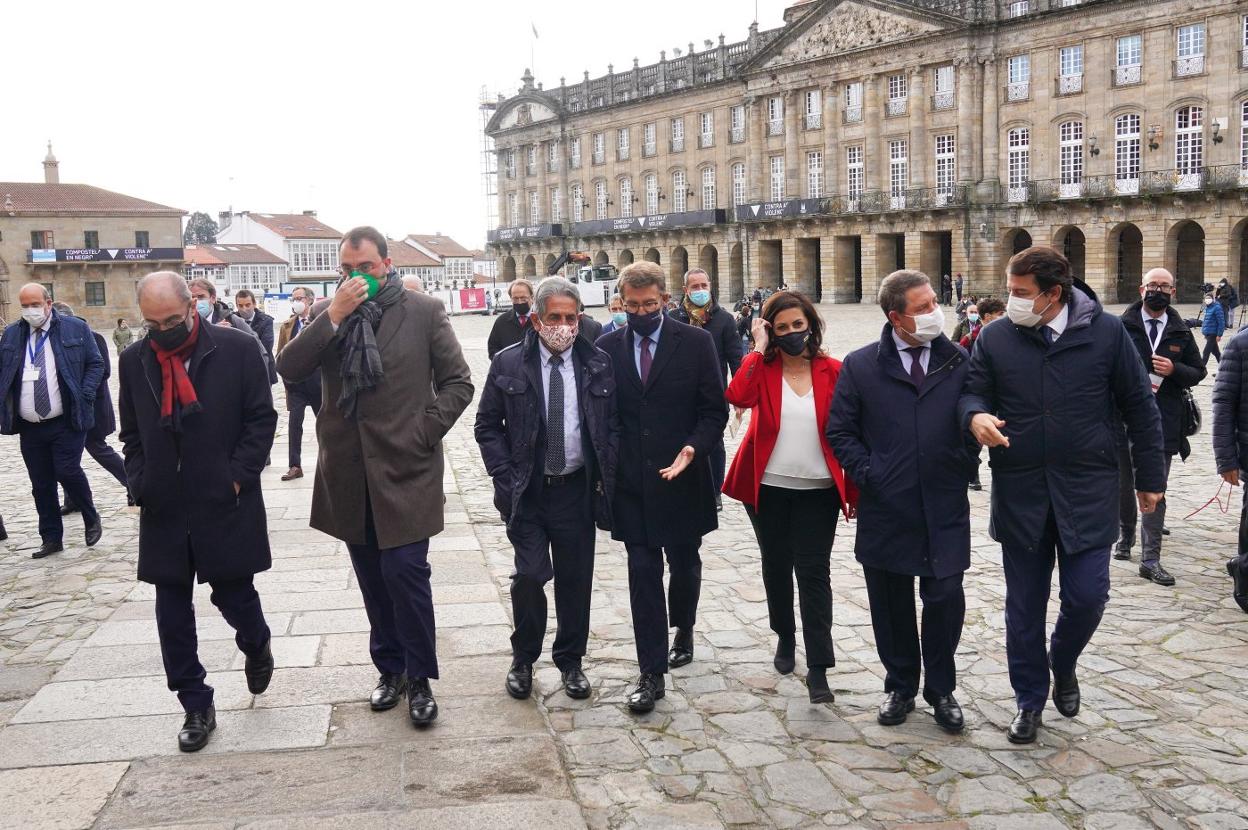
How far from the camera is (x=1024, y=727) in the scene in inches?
189

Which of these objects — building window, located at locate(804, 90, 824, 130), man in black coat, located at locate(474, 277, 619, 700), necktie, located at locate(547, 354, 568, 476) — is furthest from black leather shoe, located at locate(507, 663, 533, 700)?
building window, located at locate(804, 90, 824, 130)

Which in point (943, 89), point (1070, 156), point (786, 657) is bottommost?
point (786, 657)

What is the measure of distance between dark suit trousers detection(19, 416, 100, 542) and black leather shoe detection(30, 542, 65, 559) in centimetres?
3

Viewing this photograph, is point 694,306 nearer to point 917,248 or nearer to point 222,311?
point 222,311

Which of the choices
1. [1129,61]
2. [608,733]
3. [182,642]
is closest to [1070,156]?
[1129,61]

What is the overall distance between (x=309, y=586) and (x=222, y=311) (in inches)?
227

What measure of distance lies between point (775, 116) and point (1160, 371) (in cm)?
5588

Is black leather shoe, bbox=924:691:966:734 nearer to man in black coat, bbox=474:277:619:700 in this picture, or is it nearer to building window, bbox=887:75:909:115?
man in black coat, bbox=474:277:619:700

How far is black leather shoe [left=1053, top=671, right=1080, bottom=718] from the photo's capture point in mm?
5047

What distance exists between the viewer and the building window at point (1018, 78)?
4988 centimetres

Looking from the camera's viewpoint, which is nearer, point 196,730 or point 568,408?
point 196,730

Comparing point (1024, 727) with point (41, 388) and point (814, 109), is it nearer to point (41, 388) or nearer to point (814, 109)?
point (41, 388)

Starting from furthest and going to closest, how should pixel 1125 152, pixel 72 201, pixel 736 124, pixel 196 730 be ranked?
pixel 72 201
pixel 736 124
pixel 1125 152
pixel 196 730

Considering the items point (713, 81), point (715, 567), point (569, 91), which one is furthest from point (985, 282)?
point (715, 567)
